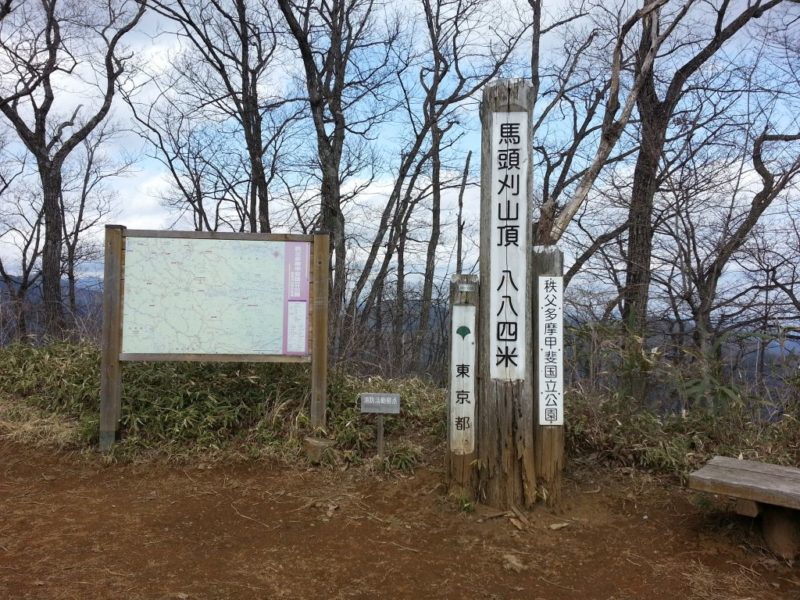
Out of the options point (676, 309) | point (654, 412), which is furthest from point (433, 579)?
point (676, 309)

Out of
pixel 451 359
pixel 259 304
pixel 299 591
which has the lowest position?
pixel 299 591

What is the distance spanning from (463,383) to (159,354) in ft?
8.81

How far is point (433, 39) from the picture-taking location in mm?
15883

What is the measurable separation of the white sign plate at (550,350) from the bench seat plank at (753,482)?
0.85m

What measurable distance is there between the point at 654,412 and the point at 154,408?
423 cm

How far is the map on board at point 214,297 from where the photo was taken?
4.91m

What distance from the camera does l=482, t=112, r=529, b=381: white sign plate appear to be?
3730mm

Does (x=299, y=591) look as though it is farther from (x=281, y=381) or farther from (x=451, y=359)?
(x=281, y=381)

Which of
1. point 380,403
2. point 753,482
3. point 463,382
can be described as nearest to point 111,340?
point 380,403

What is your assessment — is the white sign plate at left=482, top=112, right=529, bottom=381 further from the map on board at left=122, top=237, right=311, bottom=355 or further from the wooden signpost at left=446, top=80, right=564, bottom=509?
the map on board at left=122, top=237, right=311, bottom=355

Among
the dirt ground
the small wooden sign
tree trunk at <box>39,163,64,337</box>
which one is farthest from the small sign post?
tree trunk at <box>39,163,64,337</box>

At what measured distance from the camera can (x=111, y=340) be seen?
488cm

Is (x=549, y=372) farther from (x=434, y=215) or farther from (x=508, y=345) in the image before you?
(x=434, y=215)

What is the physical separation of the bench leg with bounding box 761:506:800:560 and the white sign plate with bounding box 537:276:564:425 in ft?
3.99
